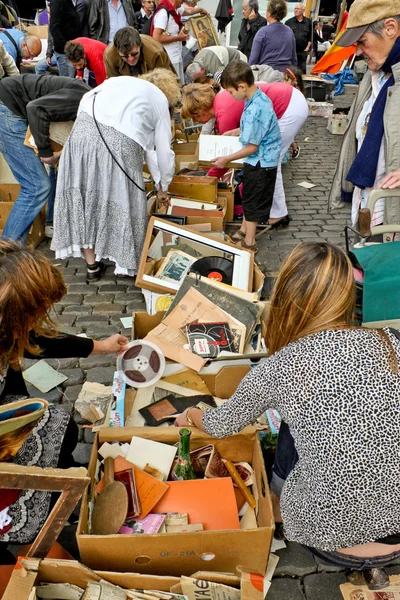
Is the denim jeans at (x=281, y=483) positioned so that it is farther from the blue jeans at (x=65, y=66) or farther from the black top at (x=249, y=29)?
the black top at (x=249, y=29)

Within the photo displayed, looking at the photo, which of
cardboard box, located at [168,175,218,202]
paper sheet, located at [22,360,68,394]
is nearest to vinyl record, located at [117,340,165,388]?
paper sheet, located at [22,360,68,394]

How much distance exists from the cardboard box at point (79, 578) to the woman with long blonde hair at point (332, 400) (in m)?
0.28

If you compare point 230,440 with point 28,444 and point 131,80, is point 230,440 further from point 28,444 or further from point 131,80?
point 131,80

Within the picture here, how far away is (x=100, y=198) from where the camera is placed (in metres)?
3.76

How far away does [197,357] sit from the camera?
272cm

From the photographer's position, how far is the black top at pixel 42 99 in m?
3.72

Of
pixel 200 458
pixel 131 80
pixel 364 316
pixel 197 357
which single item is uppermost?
pixel 131 80

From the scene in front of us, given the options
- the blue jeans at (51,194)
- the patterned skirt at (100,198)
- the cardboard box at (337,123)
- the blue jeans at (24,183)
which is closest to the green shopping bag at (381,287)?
the patterned skirt at (100,198)

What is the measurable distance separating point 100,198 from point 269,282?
1.48 m

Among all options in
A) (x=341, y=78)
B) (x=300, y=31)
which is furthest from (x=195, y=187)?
(x=341, y=78)

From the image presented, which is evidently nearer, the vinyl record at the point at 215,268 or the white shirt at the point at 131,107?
the vinyl record at the point at 215,268

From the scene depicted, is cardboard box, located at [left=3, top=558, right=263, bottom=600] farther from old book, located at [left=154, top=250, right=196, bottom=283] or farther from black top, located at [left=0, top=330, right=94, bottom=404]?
old book, located at [left=154, top=250, right=196, bottom=283]

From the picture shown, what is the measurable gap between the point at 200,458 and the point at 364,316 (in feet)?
3.32

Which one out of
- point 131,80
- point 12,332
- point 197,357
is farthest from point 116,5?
point 12,332
